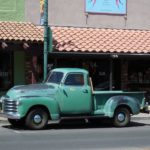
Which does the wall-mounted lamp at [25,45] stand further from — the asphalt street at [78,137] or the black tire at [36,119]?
the black tire at [36,119]

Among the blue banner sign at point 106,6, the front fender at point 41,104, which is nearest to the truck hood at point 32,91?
the front fender at point 41,104

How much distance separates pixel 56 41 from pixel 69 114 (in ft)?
22.1

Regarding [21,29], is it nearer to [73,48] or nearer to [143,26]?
[73,48]

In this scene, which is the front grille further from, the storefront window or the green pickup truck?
the storefront window

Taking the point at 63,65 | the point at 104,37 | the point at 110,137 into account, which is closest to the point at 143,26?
the point at 104,37

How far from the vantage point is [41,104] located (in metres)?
18.3

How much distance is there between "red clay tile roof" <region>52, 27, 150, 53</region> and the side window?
5.23m

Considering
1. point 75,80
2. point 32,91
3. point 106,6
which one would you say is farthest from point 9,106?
point 106,6

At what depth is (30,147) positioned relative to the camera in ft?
45.2

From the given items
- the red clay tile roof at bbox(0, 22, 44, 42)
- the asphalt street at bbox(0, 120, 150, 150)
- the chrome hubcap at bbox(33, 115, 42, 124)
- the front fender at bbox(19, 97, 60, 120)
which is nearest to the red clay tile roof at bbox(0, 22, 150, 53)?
the red clay tile roof at bbox(0, 22, 44, 42)

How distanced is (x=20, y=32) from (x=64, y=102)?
663 cm

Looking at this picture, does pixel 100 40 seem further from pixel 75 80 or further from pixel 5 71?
pixel 75 80

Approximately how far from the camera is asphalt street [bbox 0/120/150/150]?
14000mm

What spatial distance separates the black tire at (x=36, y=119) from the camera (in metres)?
18.2
